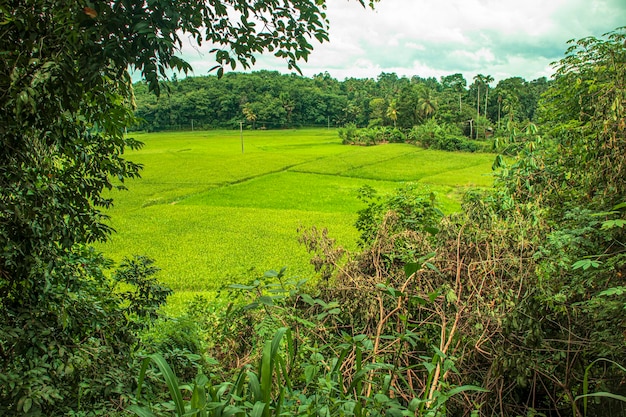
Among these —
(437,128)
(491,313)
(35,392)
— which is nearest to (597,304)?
(491,313)

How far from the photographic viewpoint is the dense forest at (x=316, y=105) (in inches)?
1420

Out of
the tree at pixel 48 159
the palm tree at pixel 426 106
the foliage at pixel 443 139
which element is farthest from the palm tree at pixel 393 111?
the tree at pixel 48 159

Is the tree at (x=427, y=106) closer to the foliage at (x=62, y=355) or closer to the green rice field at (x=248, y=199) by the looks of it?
the green rice field at (x=248, y=199)

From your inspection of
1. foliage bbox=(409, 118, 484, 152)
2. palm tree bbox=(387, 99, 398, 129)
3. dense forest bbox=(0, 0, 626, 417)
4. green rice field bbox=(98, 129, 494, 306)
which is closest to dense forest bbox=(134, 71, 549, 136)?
palm tree bbox=(387, 99, 398, 129)

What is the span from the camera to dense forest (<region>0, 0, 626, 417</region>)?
4.50 feet

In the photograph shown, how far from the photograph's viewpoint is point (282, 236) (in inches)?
413

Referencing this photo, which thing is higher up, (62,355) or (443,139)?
(443,139)

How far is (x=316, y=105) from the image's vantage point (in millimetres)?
46938

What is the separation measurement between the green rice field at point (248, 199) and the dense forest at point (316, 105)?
25.5ft

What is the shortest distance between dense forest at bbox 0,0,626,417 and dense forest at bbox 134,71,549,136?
3264 centimetres

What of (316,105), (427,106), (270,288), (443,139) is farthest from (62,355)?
(316,105)

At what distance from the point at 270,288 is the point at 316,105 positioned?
46.6 metres

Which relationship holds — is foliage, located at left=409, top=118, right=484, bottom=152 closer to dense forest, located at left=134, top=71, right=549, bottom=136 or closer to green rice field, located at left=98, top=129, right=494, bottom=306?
green rice field, located at left=98, top=129, right=494, bottom=306

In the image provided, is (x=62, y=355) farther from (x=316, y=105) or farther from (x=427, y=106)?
(x=316, y=105)
